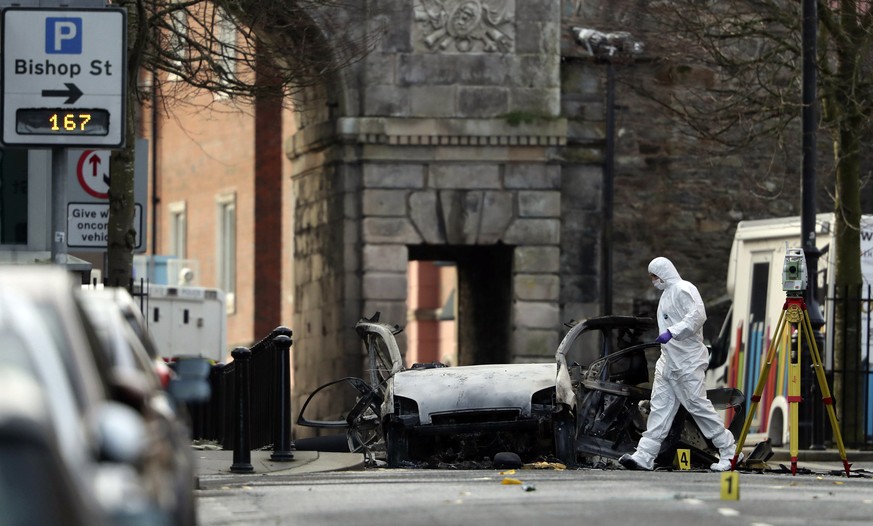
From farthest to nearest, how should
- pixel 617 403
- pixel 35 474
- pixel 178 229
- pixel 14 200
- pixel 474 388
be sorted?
pixel 178 229, pixel 14 200, pixel 617 403, pixel 474 388, pixel 35 474

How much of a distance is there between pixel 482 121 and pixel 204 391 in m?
22.4

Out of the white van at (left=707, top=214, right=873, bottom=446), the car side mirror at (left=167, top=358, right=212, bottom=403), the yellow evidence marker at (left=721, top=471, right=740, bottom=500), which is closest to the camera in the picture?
the car side mirror at (left=167, top=358, right=212, bottom=403)

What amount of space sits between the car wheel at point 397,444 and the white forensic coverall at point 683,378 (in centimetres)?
175

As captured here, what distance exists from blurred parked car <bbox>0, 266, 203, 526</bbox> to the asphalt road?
3707 mm

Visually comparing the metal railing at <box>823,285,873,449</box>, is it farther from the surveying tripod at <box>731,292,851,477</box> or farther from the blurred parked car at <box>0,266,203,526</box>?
the blurred parked car at <box>0,266,203,526</box>

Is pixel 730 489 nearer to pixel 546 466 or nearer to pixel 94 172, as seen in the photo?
pixel 546 466

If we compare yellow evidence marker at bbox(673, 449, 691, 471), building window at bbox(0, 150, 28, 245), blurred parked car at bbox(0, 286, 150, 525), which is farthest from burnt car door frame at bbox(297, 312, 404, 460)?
blurred parked car at bbox(0, 286, 150, 525)

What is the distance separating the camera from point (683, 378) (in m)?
17.7

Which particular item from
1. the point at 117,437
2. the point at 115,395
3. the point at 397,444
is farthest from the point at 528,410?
the point at 117,437

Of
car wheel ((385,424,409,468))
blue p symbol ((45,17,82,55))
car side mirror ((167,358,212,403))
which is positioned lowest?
car wheel ((385,424,409,468))

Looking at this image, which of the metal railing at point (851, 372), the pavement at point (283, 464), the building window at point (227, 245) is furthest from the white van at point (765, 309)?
the building window at point (227, 245)

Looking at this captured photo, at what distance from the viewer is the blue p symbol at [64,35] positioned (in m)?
13.7

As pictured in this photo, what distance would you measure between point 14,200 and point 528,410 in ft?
26.2

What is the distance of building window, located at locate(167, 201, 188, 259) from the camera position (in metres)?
57.5
